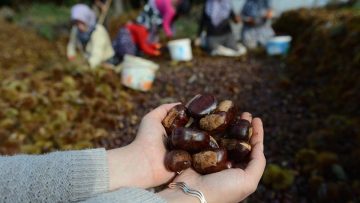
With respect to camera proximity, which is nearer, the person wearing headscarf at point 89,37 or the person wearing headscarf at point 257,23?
the person wearing headscarf at point 89,37

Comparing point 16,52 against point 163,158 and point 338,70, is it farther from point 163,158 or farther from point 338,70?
point 163,158

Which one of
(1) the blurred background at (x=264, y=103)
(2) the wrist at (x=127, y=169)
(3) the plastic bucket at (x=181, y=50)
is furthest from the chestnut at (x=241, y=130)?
(3) the plastic bucket at (x=181, y=50)

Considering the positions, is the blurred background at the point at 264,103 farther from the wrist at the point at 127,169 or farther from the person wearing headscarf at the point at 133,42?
the wrist at the point at 127,169

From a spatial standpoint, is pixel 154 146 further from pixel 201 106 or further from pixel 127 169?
pixel 201 106

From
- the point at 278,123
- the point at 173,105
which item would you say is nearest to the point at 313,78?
the point at 278,123

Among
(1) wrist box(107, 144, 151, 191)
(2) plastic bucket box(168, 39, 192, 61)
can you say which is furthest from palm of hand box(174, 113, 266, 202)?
(2) plastic bucket box(168, 39, 192, 61)

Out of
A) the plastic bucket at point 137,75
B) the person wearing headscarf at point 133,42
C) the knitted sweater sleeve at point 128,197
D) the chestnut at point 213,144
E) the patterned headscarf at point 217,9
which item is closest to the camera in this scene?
the knitted sweater sleeve at point 128,197

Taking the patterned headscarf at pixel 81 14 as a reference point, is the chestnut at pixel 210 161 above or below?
above

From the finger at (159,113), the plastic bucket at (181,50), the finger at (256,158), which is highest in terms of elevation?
the finger at (256,158)

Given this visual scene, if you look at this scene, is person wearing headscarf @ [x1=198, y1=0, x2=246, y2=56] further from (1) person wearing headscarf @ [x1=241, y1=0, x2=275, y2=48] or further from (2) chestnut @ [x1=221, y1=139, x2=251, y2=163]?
(2) chestnut @ [x1=221, y1=139, x2=251, y2=163]
